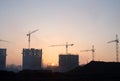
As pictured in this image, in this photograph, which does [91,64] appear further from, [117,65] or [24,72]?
[24,72]

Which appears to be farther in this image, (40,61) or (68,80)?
(40,61)

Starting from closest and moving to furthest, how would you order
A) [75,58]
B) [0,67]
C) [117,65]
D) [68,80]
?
[68,80]
[117,65]
[0,67]
[75,58]

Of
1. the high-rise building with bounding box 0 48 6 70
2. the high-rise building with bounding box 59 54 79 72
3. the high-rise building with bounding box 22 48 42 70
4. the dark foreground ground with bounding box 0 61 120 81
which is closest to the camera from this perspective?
the dark foreground ground with bounding box 0 61 120 81

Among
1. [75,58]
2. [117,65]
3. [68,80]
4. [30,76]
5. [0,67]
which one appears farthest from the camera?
[75,58]

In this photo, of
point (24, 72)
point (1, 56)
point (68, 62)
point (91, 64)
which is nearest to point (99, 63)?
point (91, 64)

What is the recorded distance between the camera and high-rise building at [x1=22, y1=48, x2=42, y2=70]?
185625 millimetres

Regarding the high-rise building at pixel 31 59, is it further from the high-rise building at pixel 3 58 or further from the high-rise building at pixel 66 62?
the high-rise building at pixel 66 62

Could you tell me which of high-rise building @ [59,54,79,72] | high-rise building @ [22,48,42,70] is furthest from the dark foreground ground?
high-rise building @ [22,48,42,70]

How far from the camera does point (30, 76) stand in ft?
246

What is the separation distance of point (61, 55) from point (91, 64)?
8944 centimetres

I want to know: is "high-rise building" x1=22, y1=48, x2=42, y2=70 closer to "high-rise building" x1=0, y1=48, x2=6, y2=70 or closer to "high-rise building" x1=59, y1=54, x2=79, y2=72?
"high-rise building" x1=0, y1=48, x2=6, y2=70

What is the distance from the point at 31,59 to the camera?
189 meters

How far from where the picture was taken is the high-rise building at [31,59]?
186 metres

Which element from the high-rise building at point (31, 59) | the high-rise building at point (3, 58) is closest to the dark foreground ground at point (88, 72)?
the high-rise building at point (31, 59)
